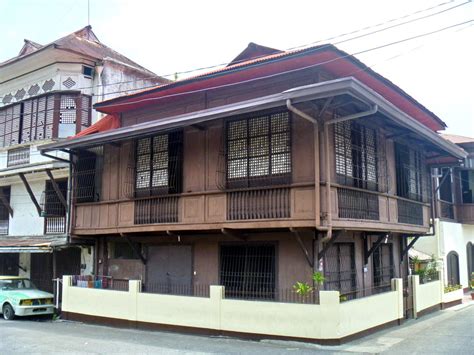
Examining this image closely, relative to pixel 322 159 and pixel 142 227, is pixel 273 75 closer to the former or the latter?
pixel 322 159

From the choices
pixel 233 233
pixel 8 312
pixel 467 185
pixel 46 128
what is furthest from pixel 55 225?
pixel 467 185

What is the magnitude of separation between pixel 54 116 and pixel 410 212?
13394 millimetres

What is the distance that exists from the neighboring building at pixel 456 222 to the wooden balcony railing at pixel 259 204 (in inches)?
445

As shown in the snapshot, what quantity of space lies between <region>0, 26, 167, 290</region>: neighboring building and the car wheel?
2.00m

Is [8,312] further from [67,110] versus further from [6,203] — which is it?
[67,110]

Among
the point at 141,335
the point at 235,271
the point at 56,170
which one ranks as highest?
the point at 56,170

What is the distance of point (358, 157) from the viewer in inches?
545

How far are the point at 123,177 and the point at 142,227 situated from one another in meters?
2.27

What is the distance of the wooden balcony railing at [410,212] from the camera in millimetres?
15222

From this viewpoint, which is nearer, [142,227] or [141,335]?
[141,335]

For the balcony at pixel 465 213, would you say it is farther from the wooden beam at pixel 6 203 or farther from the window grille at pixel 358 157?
the wooden beam at pixel 6 203

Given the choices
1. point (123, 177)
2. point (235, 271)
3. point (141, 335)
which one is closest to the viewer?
point (141, 335)

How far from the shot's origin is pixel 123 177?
635 inches

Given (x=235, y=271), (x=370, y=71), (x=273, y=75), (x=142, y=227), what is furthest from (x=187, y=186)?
(x=370, y=71)
